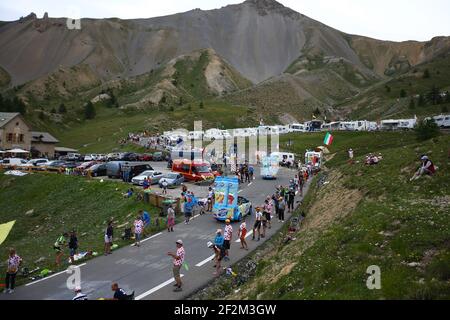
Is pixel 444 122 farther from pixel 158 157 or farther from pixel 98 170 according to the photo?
pixel 98 170

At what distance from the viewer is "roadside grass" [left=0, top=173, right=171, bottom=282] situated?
86.8 feet

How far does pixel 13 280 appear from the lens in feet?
56.9

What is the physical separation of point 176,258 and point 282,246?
6057mm

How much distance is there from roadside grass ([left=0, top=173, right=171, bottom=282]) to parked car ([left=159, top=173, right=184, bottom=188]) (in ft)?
10.6

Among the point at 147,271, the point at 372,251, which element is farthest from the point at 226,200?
the point at 372,251

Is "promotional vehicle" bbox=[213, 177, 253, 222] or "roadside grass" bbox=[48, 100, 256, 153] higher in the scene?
"roadside grass" bbox=[48, 100, 256, 153]

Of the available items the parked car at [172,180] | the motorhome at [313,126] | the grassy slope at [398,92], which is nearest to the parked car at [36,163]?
the parked car at [172,180]

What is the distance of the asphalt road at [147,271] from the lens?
16219 millimetres

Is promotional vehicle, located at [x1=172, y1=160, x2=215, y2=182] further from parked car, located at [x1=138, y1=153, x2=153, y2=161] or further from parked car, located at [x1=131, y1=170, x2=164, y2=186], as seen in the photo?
parked car, located at [x1=138, y1=153, x2=153, y2=161]

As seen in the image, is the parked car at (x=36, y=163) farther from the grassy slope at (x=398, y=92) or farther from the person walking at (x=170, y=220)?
the grassy slope at (x=398, y=92)

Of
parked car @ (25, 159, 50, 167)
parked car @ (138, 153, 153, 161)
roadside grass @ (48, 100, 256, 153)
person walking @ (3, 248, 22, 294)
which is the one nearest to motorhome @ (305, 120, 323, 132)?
roadside grass @ (48, 100, 256, 153)

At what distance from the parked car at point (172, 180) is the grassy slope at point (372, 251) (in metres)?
16.4

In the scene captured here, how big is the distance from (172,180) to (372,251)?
87.6ft

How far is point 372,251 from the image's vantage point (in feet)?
44.3
